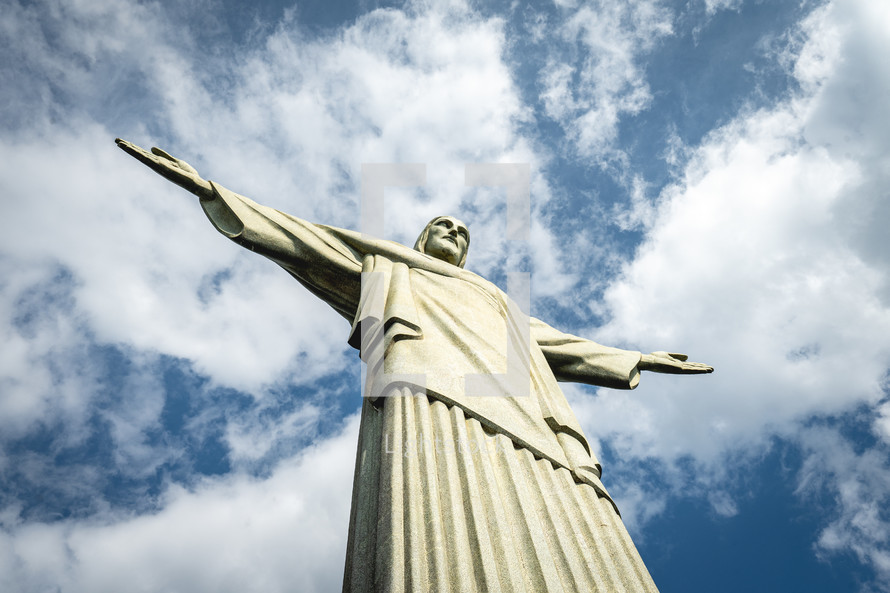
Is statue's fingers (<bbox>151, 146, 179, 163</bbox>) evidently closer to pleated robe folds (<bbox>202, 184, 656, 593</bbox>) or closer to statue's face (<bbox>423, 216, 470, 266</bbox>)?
pleated robe folds (<bbox>202, 184, 656, 593</bbox>)

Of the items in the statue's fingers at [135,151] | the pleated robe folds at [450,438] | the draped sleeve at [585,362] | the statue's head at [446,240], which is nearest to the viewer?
the pleated robe folds at [450,438]

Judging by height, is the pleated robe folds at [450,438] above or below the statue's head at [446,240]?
below

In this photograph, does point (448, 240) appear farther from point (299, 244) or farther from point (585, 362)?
point (585, 362)

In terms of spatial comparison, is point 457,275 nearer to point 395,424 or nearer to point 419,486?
point 395,424

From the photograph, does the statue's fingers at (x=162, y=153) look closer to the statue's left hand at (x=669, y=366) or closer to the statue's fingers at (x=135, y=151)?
the statue's fingers at (x=135, y=151)

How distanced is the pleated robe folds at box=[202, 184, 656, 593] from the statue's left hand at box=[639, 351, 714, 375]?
4.17ft

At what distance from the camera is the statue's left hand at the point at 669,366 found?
26.2 feet

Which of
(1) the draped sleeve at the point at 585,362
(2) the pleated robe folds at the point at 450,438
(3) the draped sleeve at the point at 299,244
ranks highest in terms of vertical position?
(3) the draped sleeve at the point at 299,244

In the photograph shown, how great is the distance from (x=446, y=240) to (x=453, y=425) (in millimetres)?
3787

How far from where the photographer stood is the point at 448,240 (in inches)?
329

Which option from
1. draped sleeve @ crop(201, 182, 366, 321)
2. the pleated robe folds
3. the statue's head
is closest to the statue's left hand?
the pleated robe folds

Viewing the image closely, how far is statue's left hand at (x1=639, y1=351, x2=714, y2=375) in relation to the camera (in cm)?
798

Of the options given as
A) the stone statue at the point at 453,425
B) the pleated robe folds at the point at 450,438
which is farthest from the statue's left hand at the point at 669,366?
the pleated robe folds at the point at 450,438

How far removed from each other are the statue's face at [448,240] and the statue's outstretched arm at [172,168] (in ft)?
8.38
